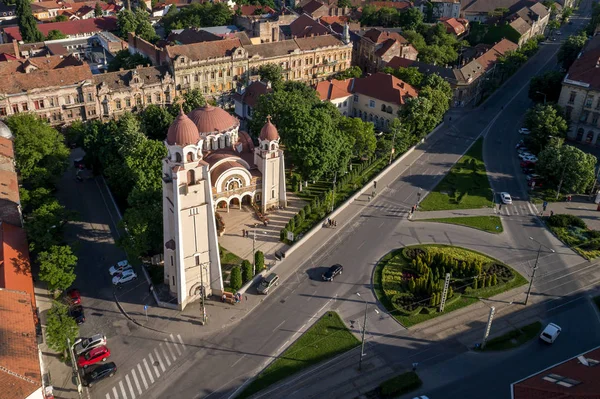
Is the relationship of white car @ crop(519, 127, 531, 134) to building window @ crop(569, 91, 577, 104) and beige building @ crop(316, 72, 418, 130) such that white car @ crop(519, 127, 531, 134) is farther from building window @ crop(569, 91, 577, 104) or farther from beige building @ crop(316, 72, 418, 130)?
beige building @ crop(316, 72, 418, 130)

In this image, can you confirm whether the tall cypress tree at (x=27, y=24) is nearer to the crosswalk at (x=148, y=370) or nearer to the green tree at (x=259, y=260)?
the green tree at (x=259, y=260)

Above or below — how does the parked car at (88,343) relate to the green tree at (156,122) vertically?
below

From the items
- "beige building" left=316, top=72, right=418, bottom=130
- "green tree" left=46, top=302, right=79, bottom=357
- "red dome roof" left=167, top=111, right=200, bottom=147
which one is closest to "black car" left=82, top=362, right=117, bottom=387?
"green tree" left=46, top=302, right=79, bottom=357

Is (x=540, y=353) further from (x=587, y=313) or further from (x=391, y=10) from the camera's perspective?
(x=391, y=10)

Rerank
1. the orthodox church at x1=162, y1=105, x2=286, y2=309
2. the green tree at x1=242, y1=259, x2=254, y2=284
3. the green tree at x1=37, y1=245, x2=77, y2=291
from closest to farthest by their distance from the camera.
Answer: the orthodox church at x1=162, y1=105, x2=286, y2=309 → the green tree at x1=37, y1=245, x2=77, y2=291 → the green tree at x1=242, y1=259, x2=254, y2=284

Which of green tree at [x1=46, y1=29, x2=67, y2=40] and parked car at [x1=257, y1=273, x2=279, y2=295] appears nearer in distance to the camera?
parked car at [x1=257, y1=273, x2=279, y2=295]

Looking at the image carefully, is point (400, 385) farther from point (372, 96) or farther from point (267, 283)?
point (372, 96)

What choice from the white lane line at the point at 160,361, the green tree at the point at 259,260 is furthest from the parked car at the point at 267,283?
the white lane line at the point at 160,361
